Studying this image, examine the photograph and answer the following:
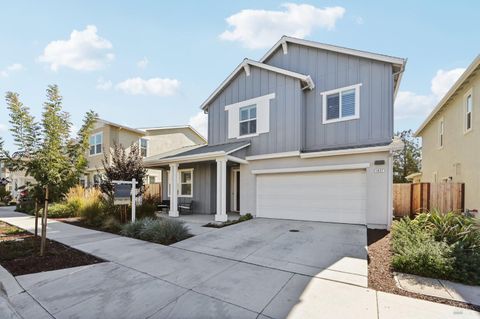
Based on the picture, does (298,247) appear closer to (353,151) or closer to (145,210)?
(353,151)

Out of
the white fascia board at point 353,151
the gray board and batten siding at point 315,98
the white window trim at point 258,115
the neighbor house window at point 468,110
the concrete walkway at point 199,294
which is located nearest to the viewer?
the concrete walkway at point 199,294

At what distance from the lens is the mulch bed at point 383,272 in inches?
147

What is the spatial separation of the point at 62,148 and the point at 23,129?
0.84m

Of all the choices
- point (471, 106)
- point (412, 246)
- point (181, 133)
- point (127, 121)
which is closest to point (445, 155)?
point (471, 106)

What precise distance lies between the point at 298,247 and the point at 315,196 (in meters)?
4.23

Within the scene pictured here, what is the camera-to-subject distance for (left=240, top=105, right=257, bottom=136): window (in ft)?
40.4

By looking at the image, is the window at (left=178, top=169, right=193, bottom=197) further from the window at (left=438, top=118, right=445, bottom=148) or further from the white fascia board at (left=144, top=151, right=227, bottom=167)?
the window at (left=438, top=118, right=445, bottom=148)

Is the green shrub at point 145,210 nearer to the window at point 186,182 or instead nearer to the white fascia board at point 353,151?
the window at point 186,182

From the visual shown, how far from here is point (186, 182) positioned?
572 inches

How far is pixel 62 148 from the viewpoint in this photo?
607 centimetres

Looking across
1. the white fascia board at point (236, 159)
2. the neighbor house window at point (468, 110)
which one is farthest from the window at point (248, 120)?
the neighbor house window at point (468, 110)

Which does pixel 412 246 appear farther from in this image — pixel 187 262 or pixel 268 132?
pixel 268 132

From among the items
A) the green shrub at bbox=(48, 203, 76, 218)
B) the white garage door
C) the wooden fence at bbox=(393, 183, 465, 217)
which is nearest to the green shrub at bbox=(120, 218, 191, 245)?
the white garage door

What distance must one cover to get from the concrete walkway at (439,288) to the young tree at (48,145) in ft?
25.2
